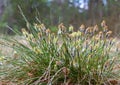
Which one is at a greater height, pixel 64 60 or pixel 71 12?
pixel 71 12

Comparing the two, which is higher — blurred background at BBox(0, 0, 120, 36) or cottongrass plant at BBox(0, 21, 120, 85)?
blurred background at BBox(0, 0, 120, 36)

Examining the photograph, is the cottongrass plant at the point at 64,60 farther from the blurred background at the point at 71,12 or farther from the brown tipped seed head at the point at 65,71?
the blurred background at the point at 71,12

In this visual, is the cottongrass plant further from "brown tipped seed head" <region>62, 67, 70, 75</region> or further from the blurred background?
the blurred background

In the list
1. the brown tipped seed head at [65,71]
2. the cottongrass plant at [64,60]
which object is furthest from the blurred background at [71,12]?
the brown tipped seed head at [65,71]

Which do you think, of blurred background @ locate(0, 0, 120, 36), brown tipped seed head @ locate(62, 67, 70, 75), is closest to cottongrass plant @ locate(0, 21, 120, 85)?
brown tipped seed head @ locate(62, 67, 70, 75)

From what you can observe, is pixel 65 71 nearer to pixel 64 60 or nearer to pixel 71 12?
pixel 64 60

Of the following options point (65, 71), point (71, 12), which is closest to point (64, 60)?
point (65, 71)

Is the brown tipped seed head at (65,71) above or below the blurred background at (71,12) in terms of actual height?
below

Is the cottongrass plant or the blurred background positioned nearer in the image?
the cottongrass plant
